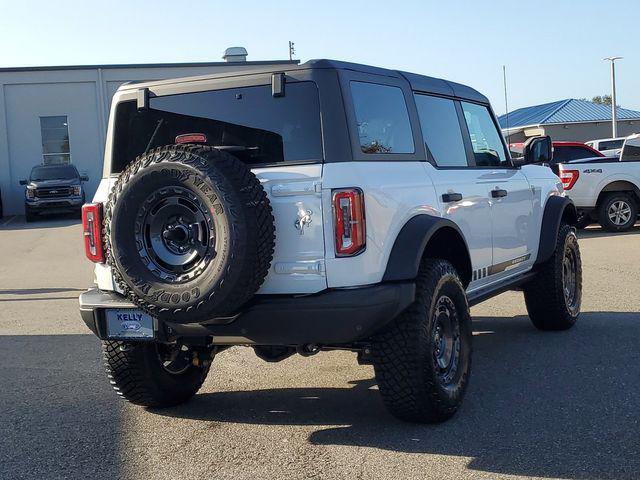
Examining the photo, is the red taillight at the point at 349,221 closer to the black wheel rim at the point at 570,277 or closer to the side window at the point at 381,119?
the side window at the point at 381,119

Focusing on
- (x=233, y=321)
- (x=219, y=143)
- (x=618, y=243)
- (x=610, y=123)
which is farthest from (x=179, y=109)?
(x=610, y=123)

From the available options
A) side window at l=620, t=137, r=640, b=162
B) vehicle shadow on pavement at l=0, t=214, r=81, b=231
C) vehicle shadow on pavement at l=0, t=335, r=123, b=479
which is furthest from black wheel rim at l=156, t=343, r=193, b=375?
vehicle shadow on pavement at l=0, t=214, r=81, b=231

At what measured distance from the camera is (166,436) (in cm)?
510

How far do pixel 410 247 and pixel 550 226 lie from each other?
3041mm

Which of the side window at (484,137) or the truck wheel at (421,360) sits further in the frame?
the side window at (484,137)

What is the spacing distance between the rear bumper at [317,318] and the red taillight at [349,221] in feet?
0.72

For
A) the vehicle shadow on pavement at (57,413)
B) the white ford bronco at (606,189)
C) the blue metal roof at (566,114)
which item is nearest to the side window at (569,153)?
the white ford bronco at (606,189)

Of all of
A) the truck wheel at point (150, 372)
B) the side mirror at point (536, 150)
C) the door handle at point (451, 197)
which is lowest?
the truck wheel at point (150, 372)

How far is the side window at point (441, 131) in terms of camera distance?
18.9 ft

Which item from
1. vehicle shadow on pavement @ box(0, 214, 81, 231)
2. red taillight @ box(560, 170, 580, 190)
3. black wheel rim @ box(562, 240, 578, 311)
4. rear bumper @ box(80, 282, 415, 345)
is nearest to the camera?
rear bumper @ box(80, 282, 415, 345)

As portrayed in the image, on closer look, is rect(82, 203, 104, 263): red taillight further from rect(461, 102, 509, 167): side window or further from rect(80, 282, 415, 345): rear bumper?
rect(461, 102, 509, 167): side window

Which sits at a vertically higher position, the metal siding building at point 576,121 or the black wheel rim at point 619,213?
the metal siding building at point 576,121

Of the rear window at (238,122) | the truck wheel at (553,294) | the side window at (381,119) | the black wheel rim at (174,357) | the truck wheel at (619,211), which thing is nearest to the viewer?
the rear window at (238,122)

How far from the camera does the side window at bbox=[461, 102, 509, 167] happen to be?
6.62 metres
